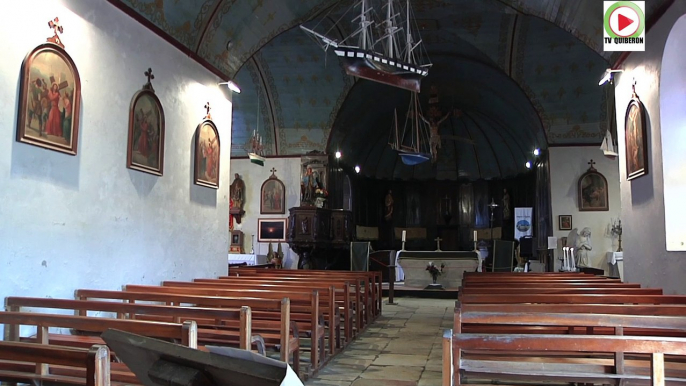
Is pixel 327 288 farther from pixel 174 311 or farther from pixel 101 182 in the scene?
pixel 101 182

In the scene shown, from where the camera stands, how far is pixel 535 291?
529 cm

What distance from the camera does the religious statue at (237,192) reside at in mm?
15242

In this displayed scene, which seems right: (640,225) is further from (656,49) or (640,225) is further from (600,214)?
(600,214)

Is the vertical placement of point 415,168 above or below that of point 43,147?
above

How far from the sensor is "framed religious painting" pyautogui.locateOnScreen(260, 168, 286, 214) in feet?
49.3

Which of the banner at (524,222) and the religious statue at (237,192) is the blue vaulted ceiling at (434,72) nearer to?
the religious statue at (237,192)

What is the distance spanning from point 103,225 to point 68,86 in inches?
60.4

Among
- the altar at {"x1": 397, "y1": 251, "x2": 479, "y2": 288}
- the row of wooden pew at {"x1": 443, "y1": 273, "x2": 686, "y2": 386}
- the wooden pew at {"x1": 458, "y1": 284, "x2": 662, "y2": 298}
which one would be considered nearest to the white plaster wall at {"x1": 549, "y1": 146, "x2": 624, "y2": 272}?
the altar at {"x1": 397, "y1": 251, "x2": 479, "y2": 288}

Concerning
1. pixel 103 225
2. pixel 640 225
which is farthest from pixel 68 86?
pixel 640 225

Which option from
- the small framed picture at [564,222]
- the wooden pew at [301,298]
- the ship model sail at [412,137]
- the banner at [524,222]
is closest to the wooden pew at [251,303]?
the wooden pew at [301,298]

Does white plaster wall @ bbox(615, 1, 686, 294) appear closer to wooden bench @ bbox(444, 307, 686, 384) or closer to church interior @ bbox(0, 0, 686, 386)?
church interior @ bbox(0, 0, 686, 386)

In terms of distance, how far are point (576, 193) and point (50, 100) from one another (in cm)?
1236

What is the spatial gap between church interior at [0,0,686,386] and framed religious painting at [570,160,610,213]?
0.06 meters

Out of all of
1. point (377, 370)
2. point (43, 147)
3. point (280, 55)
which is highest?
point (280, 55)
